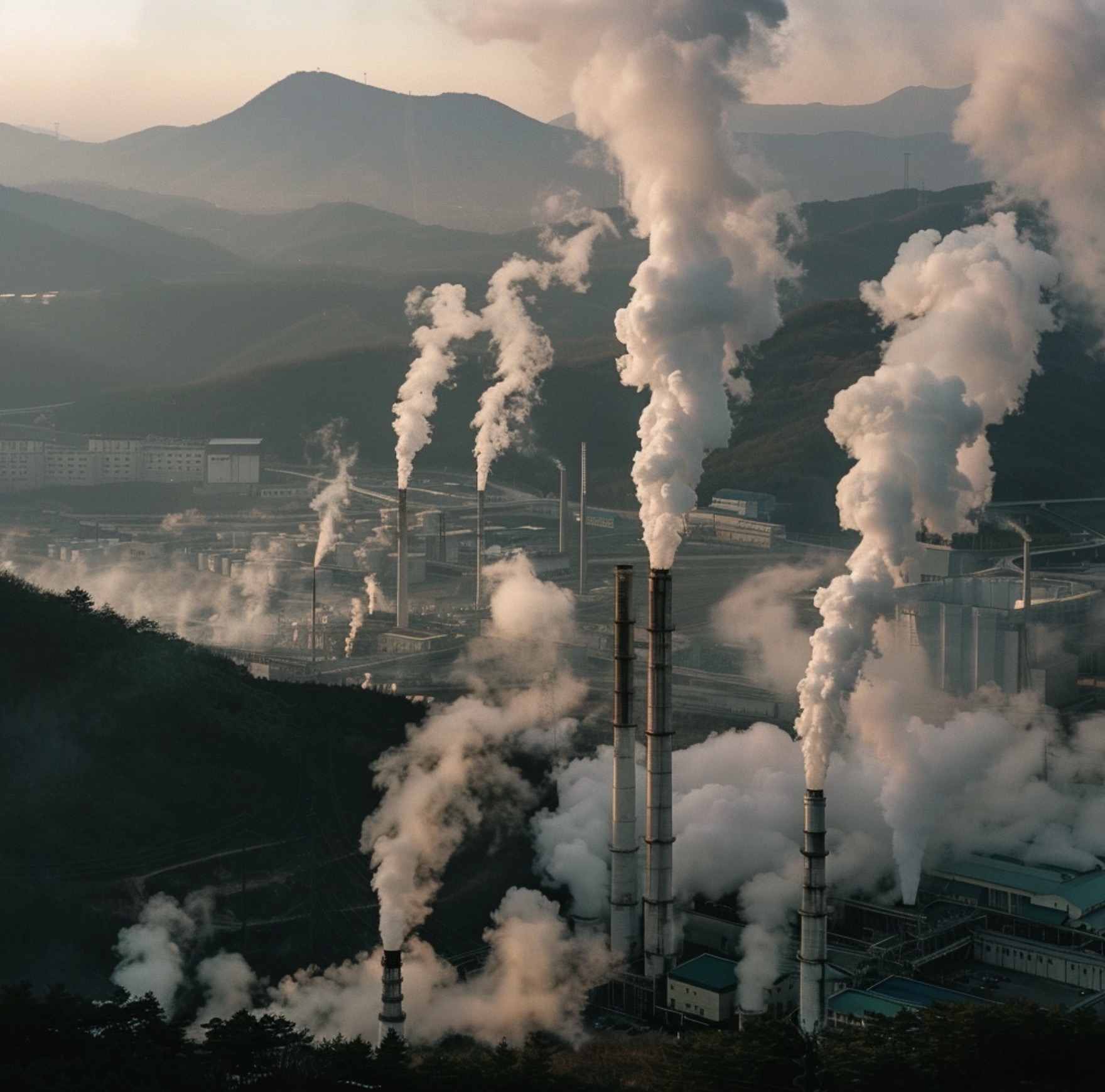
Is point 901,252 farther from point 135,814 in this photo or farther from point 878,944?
point 135,814

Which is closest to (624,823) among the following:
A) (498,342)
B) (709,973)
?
(709,973)

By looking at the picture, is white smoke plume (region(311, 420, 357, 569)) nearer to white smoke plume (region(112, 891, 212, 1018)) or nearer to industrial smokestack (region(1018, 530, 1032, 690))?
industrial smokestack (region(1018, 530, 1032, 690))

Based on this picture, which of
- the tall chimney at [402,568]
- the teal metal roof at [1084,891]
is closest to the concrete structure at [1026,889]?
the teal metal roof at [1084,891]

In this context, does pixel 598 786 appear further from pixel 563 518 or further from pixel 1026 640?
pixel 563 518

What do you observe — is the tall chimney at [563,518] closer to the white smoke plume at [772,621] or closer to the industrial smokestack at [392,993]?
the white smoke plume at [772,621]

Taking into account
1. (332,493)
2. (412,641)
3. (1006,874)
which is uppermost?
(332,493)

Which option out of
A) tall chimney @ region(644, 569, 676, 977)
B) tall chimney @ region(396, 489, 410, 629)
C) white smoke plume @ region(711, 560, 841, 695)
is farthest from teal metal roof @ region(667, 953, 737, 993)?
tall chimney @ region(396, 489, 410, 629)
